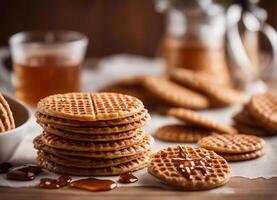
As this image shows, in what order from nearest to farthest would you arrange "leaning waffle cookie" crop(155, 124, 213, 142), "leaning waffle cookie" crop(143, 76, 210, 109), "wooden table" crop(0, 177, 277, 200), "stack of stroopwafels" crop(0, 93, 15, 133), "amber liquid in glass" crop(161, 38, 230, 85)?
1. "wooden table" crop(0, 177, 277, 200)
2. "stack of stroopwafels" crop(0, 93, 15, 133)
3. "leaning waffle cookie" crop(155, 124, 213, 142)
4. "leaning waffle cookie" crop(143, 76, 210, 109)
5. "amber liquid in glass" crop(161, 38, 230, 85)

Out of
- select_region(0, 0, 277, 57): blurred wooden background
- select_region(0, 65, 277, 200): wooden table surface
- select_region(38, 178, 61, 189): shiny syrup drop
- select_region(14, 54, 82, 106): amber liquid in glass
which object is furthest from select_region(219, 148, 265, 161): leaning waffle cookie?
select_region(0, 0, 277, 57): blurred wooden background

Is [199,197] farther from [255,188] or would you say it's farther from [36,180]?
[36,180]

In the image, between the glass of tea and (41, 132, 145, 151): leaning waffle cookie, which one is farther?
the glass of tea

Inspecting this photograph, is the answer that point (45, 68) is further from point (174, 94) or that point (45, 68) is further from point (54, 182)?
point (54, 182)

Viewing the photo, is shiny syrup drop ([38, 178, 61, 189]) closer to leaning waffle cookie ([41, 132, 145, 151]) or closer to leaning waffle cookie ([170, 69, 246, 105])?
leaning waffle cookie ([41, 132, 145, 151])

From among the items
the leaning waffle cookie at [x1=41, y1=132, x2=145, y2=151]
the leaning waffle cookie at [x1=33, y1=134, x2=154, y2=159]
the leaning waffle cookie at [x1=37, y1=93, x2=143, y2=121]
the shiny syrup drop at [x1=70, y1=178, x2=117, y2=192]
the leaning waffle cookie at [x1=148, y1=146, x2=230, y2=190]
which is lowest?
the shiny syrup drop at [x1=70, y1=178, x2=117, y2=192]

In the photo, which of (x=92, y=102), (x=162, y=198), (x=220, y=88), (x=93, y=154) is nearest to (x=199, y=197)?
(x=162, y=198)

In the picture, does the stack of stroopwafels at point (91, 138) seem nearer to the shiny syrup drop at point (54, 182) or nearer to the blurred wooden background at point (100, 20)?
the shiny syrup drop at point (54, 182)
